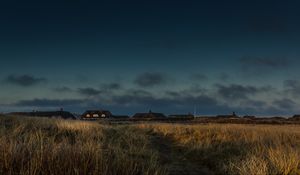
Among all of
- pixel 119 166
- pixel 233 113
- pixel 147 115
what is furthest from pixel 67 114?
pixel 119 166

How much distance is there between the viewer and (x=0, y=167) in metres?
7.19

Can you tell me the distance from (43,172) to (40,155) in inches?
30.8

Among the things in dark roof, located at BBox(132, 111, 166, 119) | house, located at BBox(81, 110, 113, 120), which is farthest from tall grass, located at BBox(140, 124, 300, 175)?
house, located at BBox(81, 110, 113, 120)

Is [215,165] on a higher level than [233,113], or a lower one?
lower

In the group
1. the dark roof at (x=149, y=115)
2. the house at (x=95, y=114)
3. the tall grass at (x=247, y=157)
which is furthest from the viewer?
the dark roof at (x=149, y=115)

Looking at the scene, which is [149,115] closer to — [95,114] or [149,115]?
[149,115]

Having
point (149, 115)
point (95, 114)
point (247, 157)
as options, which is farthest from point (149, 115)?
point (247, 157)

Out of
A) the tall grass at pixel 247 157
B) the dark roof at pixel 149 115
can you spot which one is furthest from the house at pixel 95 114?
the tall grass at pixel 247 157

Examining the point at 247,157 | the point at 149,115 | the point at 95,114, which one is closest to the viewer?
the point at 247,157

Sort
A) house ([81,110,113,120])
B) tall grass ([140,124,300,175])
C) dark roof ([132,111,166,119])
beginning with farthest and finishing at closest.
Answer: dark roof ([132,111,166,119]) < house ([81,110,113,120]) < tall grass ([140,124,300,175])

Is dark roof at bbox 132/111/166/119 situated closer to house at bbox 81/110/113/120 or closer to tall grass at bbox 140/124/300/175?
house at bbox 81/110/113/120

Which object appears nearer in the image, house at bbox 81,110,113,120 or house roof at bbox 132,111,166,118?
house at bbox 81,110,113,120

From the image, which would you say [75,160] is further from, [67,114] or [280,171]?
[67,114]

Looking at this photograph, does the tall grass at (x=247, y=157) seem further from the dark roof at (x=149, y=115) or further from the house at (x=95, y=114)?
the house at (x=95, y=114)
